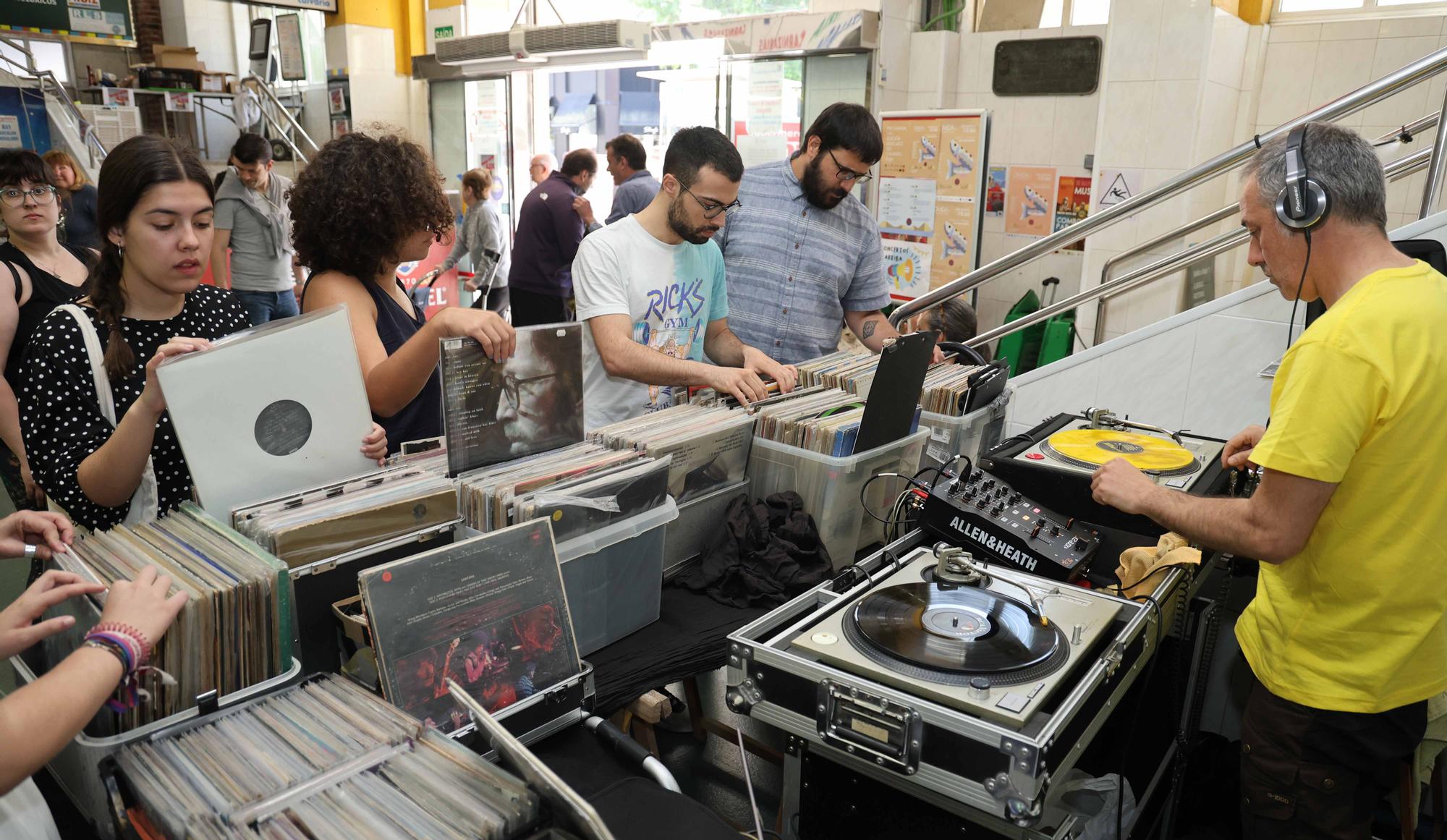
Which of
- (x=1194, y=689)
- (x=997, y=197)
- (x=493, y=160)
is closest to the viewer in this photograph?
(x=1194, y=689)

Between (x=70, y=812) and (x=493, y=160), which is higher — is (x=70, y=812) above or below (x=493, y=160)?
below

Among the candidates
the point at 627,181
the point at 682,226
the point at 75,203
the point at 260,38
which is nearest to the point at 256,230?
the point at 75,203

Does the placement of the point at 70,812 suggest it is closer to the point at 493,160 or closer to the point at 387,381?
the point at 387,381

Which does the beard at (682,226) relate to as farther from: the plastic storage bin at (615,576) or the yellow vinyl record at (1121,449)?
the yellow vinyl record at (1121,449)

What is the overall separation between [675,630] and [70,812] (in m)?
0.96

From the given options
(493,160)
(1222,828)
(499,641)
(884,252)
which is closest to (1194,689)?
(1222,828)

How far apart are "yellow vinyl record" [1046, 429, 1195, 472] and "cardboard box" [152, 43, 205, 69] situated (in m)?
9.85

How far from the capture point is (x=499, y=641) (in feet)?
4.37

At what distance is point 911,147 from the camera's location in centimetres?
594

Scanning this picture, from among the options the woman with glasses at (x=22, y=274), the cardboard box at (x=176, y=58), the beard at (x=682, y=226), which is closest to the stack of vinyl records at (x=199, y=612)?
the beard at (x=682, y=226)

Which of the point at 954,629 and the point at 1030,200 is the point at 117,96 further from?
the point at 954,629

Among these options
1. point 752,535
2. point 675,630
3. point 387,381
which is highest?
point 387,381

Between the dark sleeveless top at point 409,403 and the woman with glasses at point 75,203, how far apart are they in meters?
3.94

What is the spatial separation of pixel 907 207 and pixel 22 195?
484cm
